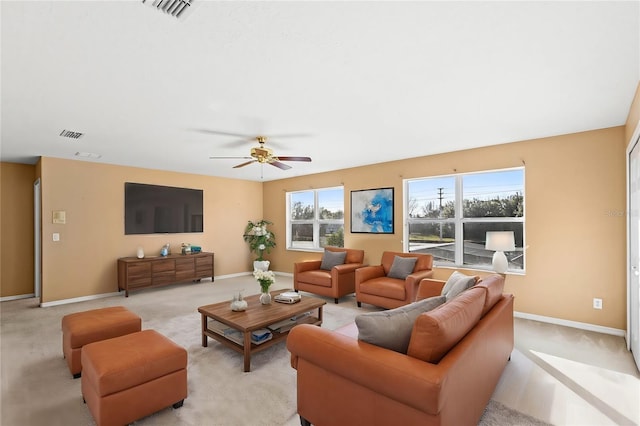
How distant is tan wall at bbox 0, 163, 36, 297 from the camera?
17.8ft

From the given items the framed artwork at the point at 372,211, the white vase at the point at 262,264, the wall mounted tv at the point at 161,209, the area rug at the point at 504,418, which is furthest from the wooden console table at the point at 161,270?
the area rug at the point at 504,418

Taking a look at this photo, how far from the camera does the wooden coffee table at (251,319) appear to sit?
2833 mm

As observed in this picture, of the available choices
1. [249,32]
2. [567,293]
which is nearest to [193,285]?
[249,32]

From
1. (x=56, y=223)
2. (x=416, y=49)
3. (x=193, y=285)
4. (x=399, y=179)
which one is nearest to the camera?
(x=416, y=49)

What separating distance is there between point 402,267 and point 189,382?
338 cm

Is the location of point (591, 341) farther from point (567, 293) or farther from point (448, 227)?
point (448, 227)

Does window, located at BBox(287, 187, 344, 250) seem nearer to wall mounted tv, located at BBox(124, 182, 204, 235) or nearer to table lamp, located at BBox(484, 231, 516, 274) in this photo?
wall mounted tv, located at BBox(124, 182, 204, 235)

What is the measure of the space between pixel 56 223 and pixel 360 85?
5576mm

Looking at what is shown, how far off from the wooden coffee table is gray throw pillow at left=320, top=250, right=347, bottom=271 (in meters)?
2.01

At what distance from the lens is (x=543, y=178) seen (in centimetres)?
411

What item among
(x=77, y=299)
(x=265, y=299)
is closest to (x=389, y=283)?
(x=265, y=299)

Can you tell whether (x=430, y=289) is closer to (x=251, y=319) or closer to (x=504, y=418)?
(x=504, y=418)

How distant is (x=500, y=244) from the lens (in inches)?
154

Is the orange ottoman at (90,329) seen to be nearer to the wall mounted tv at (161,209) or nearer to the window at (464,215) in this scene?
the wall mounted tv at (161,209)
